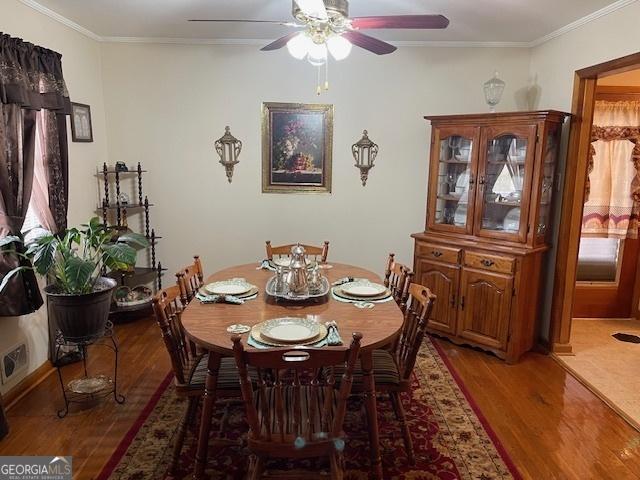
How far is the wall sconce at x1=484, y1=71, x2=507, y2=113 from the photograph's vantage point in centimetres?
353

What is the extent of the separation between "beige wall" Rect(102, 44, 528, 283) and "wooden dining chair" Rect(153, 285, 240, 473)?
73.6 inches

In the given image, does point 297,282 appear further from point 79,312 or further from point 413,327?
point 79,312

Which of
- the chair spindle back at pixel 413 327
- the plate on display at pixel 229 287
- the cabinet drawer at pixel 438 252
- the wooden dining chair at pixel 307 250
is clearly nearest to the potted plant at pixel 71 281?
the plate on display at pixel 229 287

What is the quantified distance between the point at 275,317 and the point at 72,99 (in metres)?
2.51

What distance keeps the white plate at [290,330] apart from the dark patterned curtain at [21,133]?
62.7 inches

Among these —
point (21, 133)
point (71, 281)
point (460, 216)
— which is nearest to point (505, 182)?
point (460, 216)

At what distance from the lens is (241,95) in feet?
12.7

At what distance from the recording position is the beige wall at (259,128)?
3836 millimetres

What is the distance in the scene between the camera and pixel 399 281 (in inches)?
106

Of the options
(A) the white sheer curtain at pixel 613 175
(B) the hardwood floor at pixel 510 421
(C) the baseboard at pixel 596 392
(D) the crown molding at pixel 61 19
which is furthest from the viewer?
(A) the white sheer curtain at pixel 613 175

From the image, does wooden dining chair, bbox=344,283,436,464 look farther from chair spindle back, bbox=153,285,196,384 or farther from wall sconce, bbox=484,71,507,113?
wall sconce, bbox=484,71,507,113

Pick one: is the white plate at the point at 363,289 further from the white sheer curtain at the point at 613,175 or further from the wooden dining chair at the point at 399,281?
the white sheer curtain at the point at 613,175

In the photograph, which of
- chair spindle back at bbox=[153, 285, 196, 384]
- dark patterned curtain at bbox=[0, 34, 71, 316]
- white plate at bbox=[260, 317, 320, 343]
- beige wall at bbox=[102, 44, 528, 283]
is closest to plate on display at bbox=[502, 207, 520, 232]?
beige wall at bbox=[102, 44, 528, 283]

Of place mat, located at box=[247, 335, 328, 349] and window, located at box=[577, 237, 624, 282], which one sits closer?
place mat, located at box=[247, 335, 328, 349]
